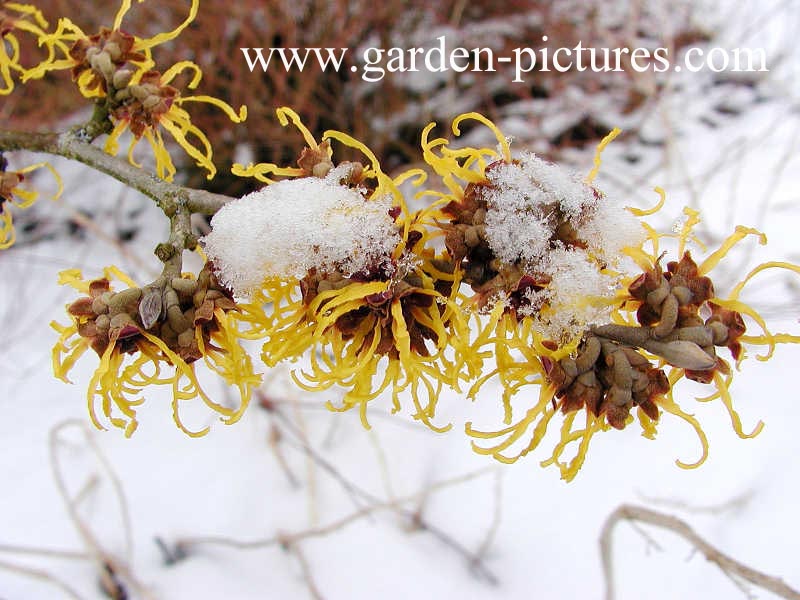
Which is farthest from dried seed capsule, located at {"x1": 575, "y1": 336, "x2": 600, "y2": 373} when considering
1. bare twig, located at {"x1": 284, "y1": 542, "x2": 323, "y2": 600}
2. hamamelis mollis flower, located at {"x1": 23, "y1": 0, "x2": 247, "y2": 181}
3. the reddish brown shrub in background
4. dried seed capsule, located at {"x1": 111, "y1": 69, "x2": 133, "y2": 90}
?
the reddish brown shrub in background

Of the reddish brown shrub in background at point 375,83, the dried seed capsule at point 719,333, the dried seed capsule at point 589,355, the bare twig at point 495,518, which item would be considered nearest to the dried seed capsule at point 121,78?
the dried seed capsule at point 589,355

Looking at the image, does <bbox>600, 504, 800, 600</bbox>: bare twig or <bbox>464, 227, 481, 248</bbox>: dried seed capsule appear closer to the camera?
<bbox>464, 227, 481, 248</bbox>: dried seed capsule

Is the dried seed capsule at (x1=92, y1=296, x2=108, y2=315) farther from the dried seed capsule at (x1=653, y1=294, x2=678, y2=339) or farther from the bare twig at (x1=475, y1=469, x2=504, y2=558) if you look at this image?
the bare twig at (x1=475, y1=469, x2=504, y2=558)

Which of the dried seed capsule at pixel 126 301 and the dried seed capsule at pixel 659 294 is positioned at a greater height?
the dried seed capsule at pixel 126 301

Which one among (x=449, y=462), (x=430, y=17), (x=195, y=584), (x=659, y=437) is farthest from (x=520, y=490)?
(x=430, y=17)

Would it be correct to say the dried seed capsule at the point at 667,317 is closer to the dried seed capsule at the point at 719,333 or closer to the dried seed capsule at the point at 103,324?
the dried seed capsule at the point at 719,333

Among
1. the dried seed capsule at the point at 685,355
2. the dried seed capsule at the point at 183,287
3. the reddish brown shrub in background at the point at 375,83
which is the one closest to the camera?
the dried seed capsule at the point at 685,355
